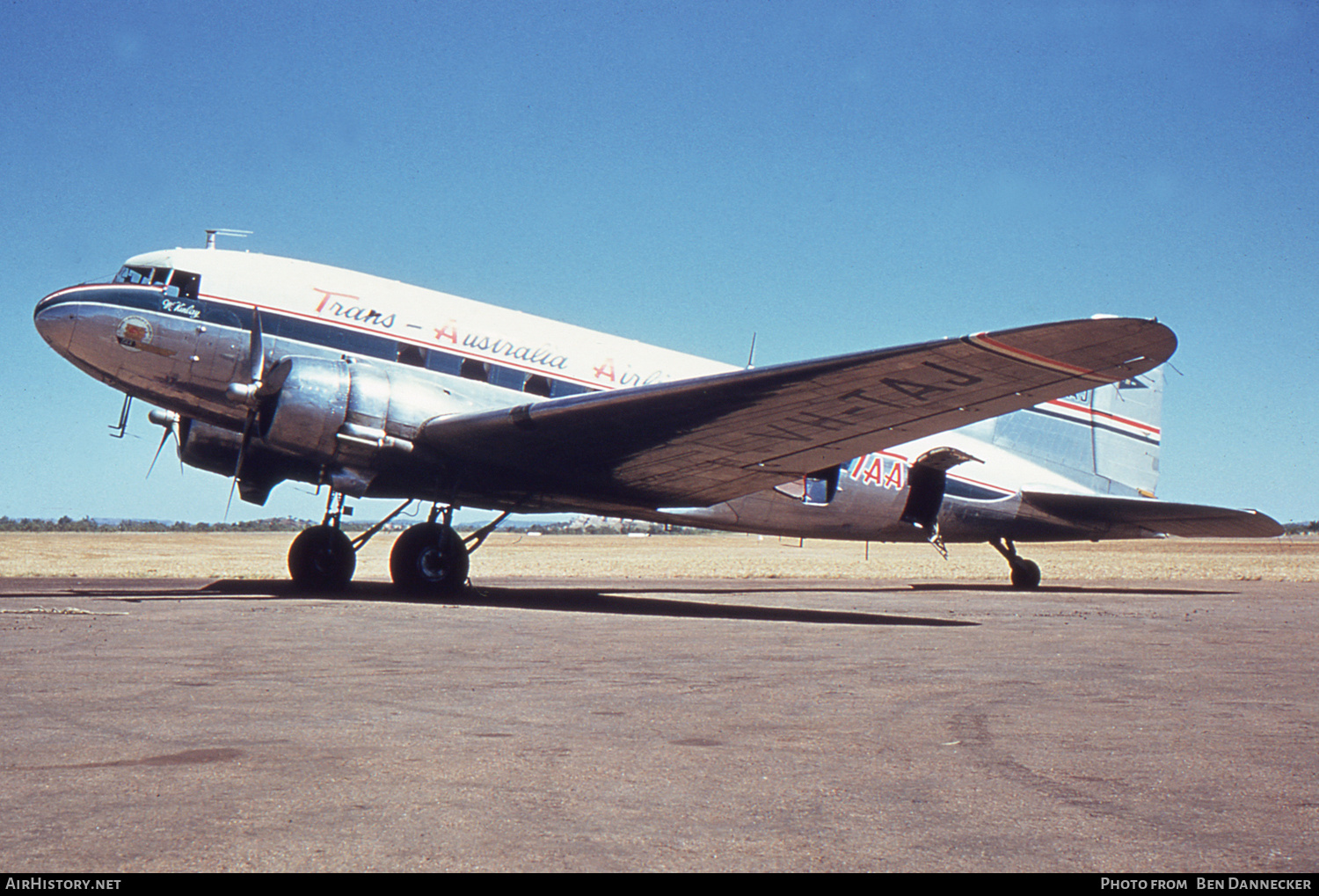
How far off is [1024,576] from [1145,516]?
122 inches

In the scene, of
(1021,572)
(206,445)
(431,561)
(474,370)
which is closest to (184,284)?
(206,445)

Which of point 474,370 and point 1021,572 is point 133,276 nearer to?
point 474,370

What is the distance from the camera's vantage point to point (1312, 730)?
18.1 feet

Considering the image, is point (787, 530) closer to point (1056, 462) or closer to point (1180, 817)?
point (1056, 462)

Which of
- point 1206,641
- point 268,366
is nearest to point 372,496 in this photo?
point 268,366

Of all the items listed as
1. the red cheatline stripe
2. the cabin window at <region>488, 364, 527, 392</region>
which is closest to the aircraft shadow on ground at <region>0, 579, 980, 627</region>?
the cabin window at <region>488, 364, 527, 392</region>

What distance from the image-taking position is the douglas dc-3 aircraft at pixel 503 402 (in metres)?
11.4

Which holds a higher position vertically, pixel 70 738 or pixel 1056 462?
pixel 1056 462

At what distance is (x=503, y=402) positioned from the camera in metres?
15.2

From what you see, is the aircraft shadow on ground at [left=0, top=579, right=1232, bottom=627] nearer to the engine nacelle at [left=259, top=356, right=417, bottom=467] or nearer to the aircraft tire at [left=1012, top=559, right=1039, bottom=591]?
the aircraft tire at [left=1012, top=559, right=1039, bottom=591]

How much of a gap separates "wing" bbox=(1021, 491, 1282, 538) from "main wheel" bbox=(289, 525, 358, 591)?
501 inches

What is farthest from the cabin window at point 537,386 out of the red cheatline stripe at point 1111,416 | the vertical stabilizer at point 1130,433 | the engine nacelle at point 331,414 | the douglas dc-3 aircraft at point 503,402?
the vertical stabilizer at point 1130,433

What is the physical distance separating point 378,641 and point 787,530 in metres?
9.79

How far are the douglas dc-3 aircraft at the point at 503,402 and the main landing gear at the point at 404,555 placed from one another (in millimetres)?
32
